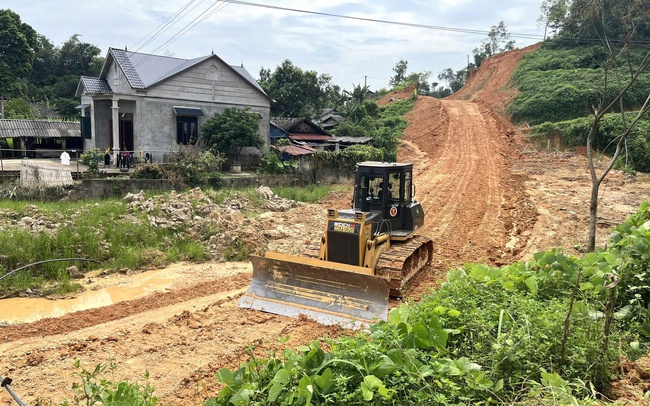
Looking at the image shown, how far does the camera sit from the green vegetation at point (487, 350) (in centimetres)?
347

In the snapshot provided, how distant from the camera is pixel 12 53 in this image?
42.7 metres

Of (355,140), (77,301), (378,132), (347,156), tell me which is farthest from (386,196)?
(355,140)

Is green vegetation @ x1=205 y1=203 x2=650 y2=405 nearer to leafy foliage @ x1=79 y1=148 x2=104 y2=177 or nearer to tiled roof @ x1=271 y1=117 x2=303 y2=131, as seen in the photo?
leafy foliage @ x1=79 y1=148 x2=104 y2=177

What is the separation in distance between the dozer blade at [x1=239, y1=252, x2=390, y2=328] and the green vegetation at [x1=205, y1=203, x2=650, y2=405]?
256cm

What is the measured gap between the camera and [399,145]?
1302 inches

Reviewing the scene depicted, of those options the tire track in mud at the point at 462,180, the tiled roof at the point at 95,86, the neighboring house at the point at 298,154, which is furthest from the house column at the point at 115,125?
the tire track in mud at the point at 462,180

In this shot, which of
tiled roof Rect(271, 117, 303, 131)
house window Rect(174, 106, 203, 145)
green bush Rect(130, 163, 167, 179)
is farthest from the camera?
tiled roof Rect(271, 117, 303, 131)

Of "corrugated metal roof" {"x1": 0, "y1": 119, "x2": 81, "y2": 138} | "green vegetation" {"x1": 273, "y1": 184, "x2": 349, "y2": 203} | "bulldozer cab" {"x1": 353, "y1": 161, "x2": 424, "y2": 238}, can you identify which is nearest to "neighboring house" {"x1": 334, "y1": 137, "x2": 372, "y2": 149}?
"green vegetation" {"x1": 273, "y1": 184, "x2": 349, "y2": 203}

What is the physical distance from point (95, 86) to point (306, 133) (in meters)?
16.1

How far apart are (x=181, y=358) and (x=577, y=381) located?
5188mm

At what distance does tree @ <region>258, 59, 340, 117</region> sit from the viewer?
41062mm

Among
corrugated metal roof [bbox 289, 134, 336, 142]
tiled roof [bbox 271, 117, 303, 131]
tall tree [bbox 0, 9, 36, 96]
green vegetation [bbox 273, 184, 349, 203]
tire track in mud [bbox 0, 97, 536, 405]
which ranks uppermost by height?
tall tree [bbox 0, 9, 36, 96]

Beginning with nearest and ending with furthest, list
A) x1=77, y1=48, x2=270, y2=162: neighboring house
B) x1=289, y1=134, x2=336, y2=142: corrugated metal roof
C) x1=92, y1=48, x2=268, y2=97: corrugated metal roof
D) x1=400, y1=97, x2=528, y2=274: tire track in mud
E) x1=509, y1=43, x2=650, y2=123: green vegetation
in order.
Answer: x1=400, y1=97, x2=528, y2=274: tire track in mud → x1=77, y1=48, x2=270, y2=162: neighboring house → x1=92, y1=48, x2=268, y2=97: corrugated metal roof → x1=289, y1=134, x2=336, y2=142: corrugated metal roof → x1=509, y1=43, x2=650, y2=123: green vegetation

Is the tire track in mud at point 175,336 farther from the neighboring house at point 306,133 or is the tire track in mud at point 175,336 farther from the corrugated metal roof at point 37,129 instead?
the corrugated metal roof at point 37,129
